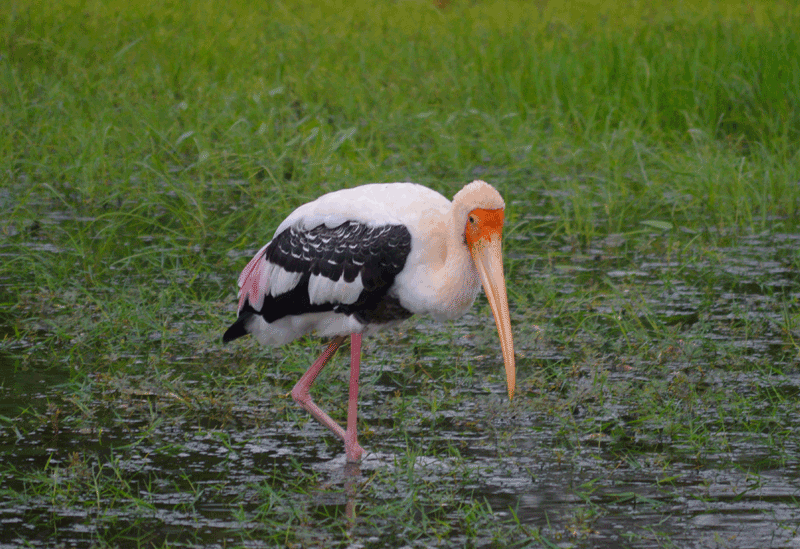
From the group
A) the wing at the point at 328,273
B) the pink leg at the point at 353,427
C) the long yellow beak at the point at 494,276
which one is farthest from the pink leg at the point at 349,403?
the long yellow beak at the point at 494,276

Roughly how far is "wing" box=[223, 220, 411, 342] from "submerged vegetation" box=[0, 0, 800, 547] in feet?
1.35

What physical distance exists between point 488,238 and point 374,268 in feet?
1.33

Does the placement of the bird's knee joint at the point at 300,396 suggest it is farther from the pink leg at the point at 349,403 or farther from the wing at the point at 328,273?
the wing at the point at 328,273

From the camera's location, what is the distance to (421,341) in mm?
5141

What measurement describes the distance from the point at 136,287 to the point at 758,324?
2877 mm

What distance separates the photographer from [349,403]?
13.6ft

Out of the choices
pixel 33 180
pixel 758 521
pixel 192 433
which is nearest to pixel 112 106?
pixel 33 180

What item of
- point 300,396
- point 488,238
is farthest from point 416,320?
point 488,238

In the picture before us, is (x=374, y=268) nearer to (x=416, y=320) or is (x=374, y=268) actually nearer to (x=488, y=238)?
(x=488, y=238)

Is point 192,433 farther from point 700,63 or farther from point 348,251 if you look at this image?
point 700,63

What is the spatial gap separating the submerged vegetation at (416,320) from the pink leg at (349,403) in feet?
0.23

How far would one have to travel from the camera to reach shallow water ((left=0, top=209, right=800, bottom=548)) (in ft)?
11.5

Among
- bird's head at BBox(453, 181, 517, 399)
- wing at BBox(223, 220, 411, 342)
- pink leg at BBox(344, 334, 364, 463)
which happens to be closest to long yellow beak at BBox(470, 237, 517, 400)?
bird's head at BBox(453, 181, 517, 399)

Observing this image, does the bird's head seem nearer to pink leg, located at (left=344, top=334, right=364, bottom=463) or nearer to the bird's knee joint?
pink leg, located at (left=344, top=334, right=364, bottom=463)
